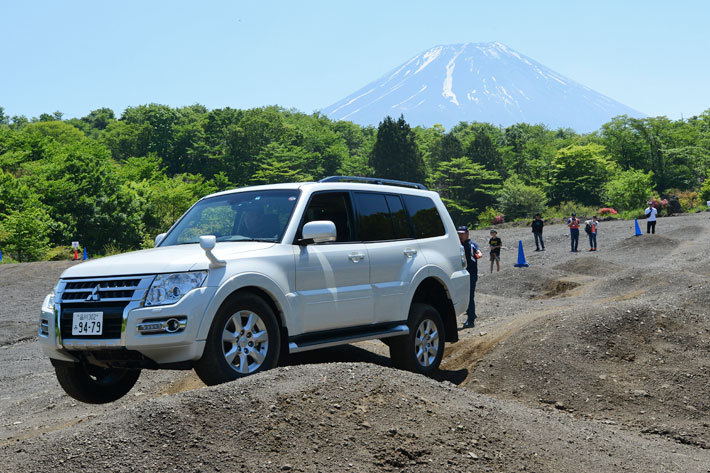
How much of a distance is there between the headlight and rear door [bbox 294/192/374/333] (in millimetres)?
1132

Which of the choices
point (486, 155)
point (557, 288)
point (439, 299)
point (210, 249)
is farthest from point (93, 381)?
point (486, 155)

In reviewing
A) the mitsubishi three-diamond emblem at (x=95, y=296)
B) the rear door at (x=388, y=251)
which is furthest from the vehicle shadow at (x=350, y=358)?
the mitsubishi three-diamond emblem at (x=95, y=296)

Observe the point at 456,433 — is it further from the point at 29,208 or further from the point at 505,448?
the point at 29,208

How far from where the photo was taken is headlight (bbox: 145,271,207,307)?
6012 millimetres

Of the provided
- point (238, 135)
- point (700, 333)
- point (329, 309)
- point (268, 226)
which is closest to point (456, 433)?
point (329, 309)

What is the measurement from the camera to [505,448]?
551cm

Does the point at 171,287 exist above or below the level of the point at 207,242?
below

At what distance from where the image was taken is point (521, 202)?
76562 millimetres

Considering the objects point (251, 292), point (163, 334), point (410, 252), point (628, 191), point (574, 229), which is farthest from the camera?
point (628, 191)

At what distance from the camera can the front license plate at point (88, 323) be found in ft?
20.1

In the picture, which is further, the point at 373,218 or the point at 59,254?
the point at 59,254

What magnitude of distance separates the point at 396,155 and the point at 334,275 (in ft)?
293

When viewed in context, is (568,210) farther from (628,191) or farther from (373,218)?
(373,218)

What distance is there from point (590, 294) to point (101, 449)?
17.3m
